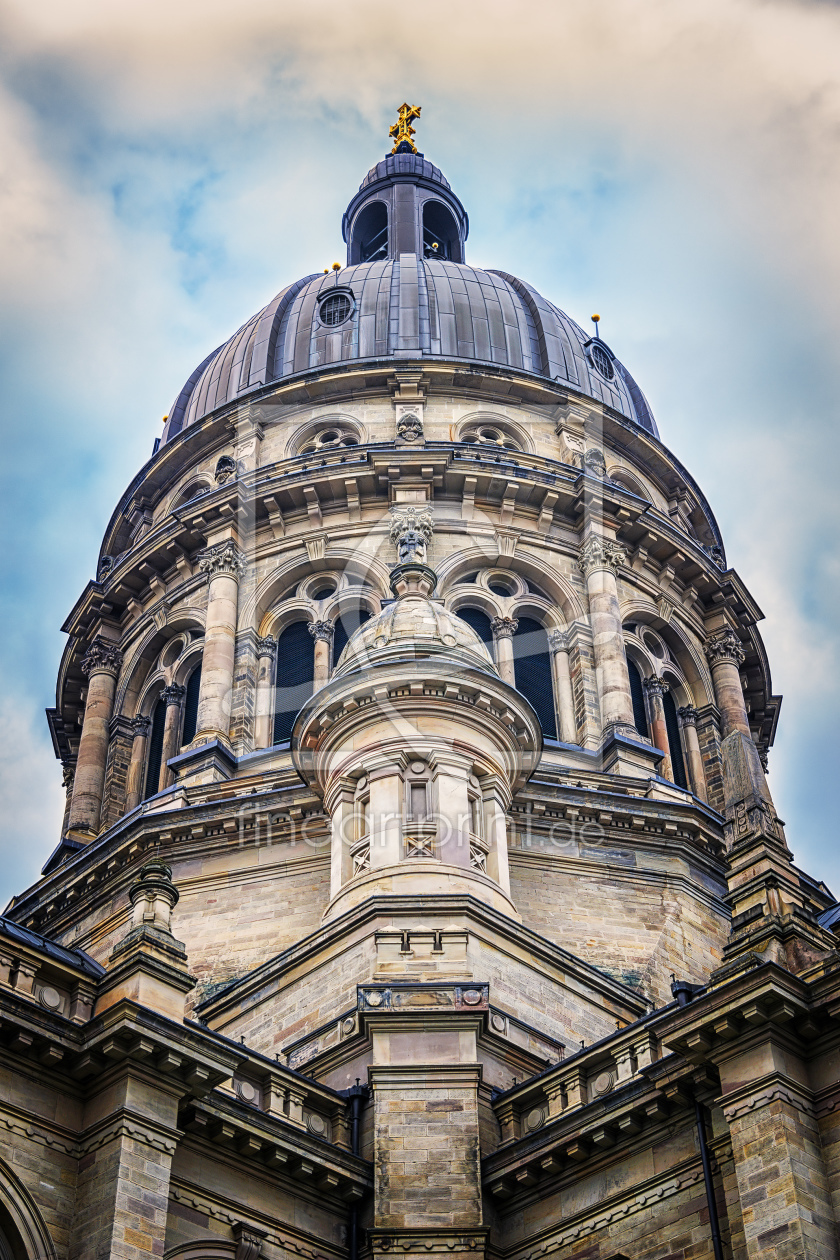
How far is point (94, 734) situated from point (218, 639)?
205 inches

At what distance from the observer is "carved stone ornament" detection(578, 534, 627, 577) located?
48562 millimetres

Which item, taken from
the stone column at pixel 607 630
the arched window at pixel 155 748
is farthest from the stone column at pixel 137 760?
the stone column at pixel 607 630

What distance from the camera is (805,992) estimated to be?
2183 centimetres

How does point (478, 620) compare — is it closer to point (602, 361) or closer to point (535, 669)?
point (535, 669)

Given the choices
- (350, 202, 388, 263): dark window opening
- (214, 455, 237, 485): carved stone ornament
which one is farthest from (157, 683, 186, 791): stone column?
(350, 202, 388, 263): dark window opening

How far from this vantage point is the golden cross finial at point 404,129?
7062 cm

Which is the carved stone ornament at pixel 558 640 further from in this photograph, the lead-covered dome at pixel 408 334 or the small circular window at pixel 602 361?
the small circular window at pixel 602 361

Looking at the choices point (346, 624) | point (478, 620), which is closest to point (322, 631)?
point (346, 624)

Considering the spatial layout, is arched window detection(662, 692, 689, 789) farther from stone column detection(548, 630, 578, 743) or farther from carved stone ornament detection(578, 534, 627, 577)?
carved stone ornament detection(578, 534, 627, 577)

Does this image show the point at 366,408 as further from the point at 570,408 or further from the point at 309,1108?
the point at 309,1108

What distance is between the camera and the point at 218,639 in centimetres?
4691

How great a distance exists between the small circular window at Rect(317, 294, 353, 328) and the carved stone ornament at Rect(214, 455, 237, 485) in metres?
5.60

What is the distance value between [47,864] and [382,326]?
18478 millimetres

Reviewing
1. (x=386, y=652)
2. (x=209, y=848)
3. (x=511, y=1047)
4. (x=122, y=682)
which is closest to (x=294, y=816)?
(x=209, y=848)
